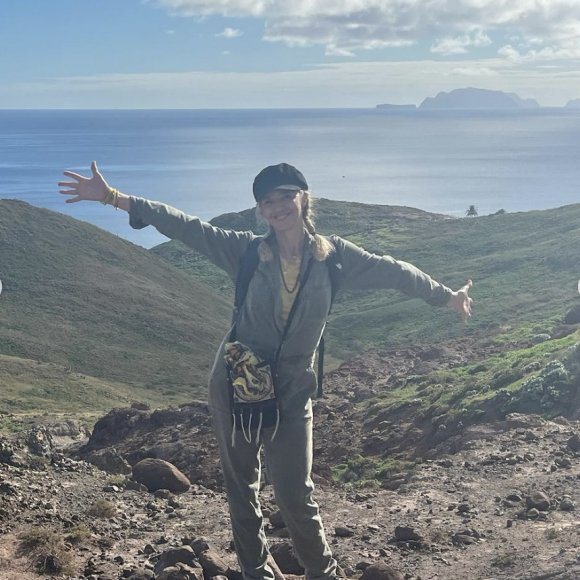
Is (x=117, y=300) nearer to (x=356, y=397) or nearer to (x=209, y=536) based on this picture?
(x=356, y=397)

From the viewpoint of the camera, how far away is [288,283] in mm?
4949

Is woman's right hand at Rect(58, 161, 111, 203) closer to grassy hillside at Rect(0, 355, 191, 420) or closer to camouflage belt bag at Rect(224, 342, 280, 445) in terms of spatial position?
camouflage belt bag at Rect(224, 342, 280, 445)

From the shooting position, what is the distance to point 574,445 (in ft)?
37.3

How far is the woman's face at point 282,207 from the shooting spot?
4.89 m

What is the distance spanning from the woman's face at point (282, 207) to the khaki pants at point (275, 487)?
102 cm

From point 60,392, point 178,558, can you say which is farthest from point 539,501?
point 60,392

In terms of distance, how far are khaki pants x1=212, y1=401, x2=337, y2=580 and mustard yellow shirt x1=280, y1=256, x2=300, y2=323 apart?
0.55m

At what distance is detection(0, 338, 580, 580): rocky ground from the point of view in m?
6.91

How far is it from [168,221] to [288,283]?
74cm

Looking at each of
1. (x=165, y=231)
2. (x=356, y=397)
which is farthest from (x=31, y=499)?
(x=356, y=397)

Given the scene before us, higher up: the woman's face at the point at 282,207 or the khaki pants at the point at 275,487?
the woman's face at the point at 282,207

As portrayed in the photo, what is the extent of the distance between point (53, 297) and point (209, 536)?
31.5m

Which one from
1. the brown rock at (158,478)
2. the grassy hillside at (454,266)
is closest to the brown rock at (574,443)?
the brown rock at (158,478)

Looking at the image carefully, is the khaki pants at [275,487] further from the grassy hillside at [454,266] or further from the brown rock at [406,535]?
the grassy hillside at [454,266]
